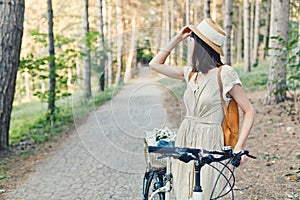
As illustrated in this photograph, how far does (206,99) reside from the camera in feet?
9.50

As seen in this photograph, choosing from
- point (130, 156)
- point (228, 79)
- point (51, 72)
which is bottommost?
point (130, 156)

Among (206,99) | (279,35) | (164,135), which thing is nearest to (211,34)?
(206,99)

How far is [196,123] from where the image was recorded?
9.89 feet

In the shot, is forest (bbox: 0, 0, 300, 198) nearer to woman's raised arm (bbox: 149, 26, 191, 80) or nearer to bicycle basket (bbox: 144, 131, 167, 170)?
woman's raised arm (bbox: 149, 26, 191, 80)

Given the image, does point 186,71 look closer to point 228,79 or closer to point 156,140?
point 228,79

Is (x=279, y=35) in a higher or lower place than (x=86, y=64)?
higher

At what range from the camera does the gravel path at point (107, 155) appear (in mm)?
3307

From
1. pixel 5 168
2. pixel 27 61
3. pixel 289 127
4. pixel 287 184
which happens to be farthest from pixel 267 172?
pixel 27 61

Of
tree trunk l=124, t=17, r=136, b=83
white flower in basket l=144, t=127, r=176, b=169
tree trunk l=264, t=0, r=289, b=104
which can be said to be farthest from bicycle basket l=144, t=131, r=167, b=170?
tree trunk l=264, t=0, r=289, b=104

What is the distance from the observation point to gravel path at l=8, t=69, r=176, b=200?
331cm

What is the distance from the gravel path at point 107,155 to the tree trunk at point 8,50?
1272mm

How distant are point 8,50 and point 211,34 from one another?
5.88 metres

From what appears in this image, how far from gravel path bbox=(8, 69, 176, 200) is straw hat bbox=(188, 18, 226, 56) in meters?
0.62

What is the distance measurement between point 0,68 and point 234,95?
19.8 feet
